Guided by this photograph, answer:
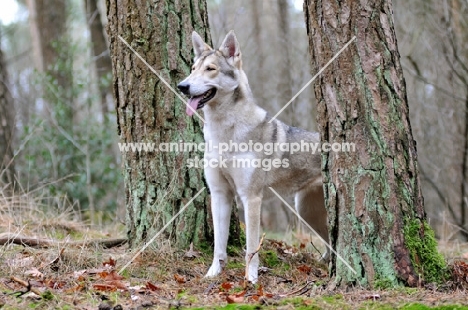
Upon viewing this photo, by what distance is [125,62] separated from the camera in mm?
5480

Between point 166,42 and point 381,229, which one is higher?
point 166,42

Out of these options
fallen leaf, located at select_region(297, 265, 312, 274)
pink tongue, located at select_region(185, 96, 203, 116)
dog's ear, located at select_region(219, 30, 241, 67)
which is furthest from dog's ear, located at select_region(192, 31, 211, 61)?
fallen leaf, located at select_region(297, 265, 312, 274)

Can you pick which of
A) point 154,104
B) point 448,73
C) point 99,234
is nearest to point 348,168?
point 154,104

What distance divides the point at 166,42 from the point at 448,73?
6.46 meters

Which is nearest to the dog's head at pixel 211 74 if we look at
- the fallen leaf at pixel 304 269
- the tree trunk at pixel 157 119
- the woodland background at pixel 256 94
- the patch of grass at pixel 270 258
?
the tree trunk at pixel 157 119

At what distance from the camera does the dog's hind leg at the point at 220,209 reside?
519cm

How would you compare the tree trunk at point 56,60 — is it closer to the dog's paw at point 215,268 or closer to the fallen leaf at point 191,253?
the fallen leaf at point 191,253

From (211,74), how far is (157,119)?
70cm

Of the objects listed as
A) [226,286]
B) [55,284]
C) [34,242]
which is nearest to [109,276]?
[55,284]

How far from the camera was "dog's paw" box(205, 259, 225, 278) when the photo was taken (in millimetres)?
5031

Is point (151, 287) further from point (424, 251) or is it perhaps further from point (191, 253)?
point (424, 251)

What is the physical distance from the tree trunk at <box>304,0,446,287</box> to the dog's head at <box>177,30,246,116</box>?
53.7 inches

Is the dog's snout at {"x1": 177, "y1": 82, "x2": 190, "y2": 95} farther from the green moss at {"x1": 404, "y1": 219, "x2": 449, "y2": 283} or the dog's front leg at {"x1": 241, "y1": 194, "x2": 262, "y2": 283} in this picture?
the green moss at {"x1": 404, "y1": 219, "x2": 449, "y2": 283}

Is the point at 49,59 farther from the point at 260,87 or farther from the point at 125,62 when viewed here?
the point at 125,62
